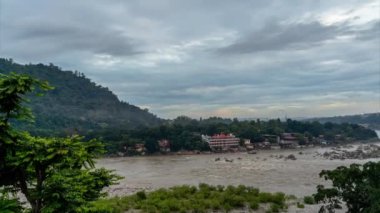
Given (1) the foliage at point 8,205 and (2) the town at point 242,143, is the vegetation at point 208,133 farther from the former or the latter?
(1) the foliage at point 8,205

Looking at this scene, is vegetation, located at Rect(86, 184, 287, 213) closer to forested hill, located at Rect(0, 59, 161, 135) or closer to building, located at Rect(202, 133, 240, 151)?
building, located at Rect(202, 133, 240, 151)

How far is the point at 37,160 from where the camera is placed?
628 cm

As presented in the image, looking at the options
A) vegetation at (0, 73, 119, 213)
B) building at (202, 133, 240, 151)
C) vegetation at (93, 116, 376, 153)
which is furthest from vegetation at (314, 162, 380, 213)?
building at (202, 133, 240, 151)

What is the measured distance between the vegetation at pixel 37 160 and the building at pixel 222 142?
74.1 metres

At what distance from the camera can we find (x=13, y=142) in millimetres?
6328

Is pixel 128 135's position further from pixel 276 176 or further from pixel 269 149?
pixel 276 176

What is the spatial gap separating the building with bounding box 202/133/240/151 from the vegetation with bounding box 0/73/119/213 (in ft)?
243

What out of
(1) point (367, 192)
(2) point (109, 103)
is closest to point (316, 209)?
(1) point (367, 192)

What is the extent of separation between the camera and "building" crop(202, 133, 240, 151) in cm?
8143

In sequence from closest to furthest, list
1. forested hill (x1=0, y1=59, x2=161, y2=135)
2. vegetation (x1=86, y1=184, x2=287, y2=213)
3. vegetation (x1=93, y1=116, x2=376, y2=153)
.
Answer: vegetation (x1=86, y1=184, x2=287, y2=213) < vegetation (x1=93, y1=116, x2=376, y2=153) < forested hill (x1=0, y1=59, x2=161, y2=135)

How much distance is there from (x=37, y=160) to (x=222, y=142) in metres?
77.9

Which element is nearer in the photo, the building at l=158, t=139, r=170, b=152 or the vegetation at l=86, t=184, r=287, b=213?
the vegetation at l=86, t=184, r=287, b=213

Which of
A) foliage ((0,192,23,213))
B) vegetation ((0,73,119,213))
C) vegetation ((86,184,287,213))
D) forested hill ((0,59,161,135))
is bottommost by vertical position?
vegetation ((86,184,287,213))

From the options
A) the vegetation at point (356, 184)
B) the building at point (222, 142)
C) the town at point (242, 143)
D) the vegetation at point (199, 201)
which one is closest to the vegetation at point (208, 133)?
the town at point (242, 143)
